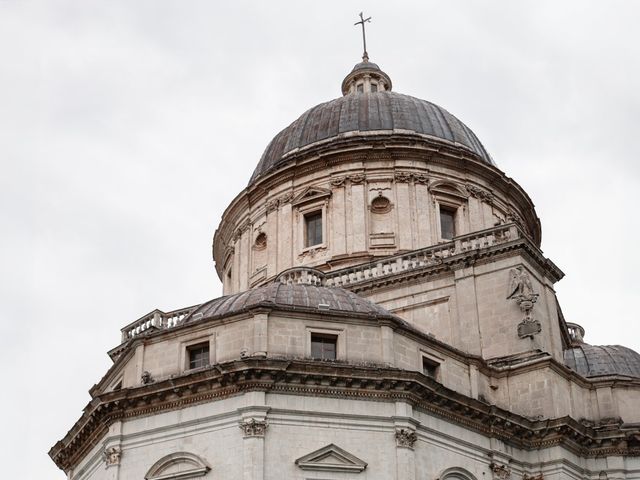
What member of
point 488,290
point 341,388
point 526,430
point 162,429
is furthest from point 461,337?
point 162,429

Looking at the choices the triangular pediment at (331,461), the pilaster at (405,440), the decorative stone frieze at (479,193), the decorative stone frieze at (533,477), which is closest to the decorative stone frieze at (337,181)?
the decorative stone frieze at (479,193)

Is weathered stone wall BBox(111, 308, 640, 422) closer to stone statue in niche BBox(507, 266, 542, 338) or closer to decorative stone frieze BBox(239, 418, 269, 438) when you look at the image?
stone statue in niche BBox(507, 266, 542, 338)

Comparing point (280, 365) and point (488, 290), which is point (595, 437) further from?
point (280, 365)

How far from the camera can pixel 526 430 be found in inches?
1271

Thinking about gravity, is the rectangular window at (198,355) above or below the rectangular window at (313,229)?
below

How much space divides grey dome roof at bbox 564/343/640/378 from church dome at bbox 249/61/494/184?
36.0 feet

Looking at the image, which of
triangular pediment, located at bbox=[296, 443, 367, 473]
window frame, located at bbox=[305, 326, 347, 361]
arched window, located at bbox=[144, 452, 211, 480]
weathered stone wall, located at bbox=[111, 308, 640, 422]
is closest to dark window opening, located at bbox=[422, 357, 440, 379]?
weathered stone wall, located at bbox=[111, 308, 640, 422]

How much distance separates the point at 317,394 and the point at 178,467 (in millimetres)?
4208

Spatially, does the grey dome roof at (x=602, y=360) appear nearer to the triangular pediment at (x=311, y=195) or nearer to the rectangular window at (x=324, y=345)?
the rectangular window at (x=324, y=345)

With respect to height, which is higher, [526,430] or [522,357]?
[522,357]

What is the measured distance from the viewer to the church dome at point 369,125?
155 feet

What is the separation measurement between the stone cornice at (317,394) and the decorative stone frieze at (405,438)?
92 cm

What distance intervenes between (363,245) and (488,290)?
847cm

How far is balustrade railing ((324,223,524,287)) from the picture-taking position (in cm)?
3697
